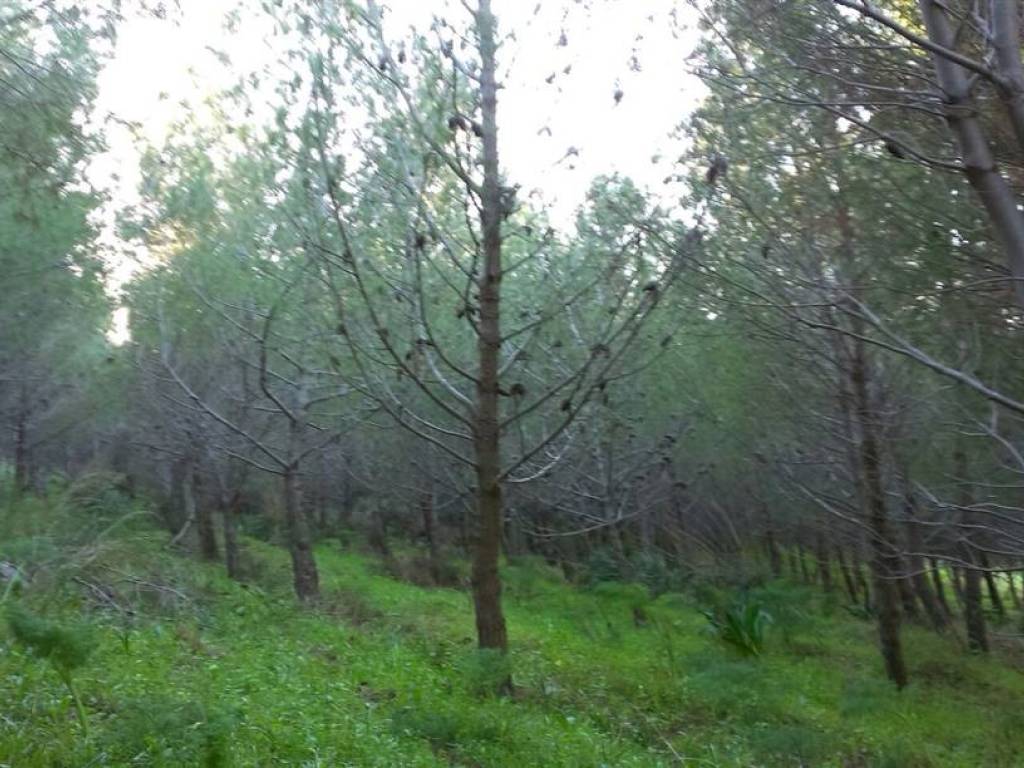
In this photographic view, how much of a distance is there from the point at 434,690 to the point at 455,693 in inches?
6.8

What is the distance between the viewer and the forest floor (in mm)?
5723

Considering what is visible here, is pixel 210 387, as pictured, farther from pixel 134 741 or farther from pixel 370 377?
pixel 134 741

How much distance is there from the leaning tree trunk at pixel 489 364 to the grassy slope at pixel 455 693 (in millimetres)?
737

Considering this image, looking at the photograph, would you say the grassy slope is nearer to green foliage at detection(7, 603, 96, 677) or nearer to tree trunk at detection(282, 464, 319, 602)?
green foliage at detection(7, 603, 96, 677)

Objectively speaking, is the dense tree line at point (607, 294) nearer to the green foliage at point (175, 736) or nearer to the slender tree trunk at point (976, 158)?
the slender tree trunk at point (976, 158)

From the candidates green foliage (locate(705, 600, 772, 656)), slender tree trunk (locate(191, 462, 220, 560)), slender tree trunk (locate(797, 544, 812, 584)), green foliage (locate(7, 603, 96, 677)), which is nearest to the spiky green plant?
green foliage (locate(7, 603, 96, 677))

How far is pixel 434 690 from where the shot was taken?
8109 mm

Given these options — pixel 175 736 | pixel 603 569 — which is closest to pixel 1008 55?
pixel 175 736

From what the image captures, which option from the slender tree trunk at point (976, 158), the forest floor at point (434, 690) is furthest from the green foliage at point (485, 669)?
the slender tree trunk at point (976, 158)

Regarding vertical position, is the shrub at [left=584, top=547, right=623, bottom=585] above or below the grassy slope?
above

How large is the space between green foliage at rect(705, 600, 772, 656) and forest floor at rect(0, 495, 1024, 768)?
1.32 ft

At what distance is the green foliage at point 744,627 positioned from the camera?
12742 millimetres

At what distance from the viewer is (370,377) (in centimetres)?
864

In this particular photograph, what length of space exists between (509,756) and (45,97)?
5187mm
